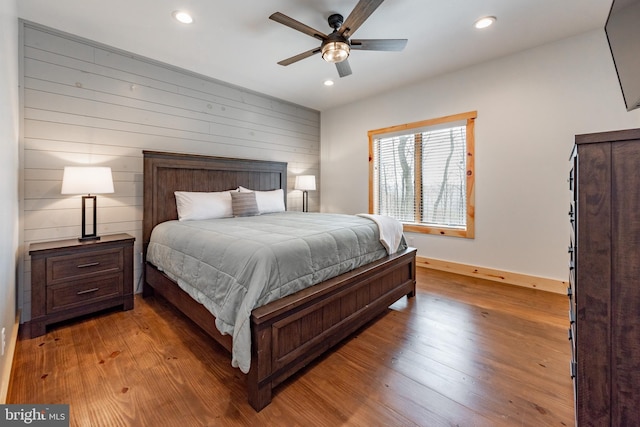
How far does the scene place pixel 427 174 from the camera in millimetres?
4008

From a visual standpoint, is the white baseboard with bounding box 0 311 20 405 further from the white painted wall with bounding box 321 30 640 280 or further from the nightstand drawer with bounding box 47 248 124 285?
the white painted wall with bounding box 321 30 640 280

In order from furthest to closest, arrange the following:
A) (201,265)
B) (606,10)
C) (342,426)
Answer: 1. (606,10)
2. (201,265)
3. (342,426)

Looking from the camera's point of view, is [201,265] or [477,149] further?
[477,149]

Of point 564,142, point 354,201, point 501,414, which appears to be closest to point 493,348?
point 501,414

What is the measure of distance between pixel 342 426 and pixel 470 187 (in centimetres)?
322

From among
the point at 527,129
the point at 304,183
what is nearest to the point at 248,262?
the point at 304,183

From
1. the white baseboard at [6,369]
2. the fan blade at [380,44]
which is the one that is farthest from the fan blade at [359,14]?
the white baseboard at [6,369]

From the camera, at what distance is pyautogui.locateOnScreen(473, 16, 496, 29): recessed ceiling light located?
2500mm

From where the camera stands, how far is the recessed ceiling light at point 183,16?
2367 mm

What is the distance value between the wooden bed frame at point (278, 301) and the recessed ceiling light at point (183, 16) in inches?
54.2

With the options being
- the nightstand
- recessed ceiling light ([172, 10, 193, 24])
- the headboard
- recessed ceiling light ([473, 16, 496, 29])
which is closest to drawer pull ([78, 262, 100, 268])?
the nightstand

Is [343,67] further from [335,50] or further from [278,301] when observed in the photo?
[278,301]

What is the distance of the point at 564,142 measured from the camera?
2.91m

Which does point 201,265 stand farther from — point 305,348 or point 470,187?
point 470,187
